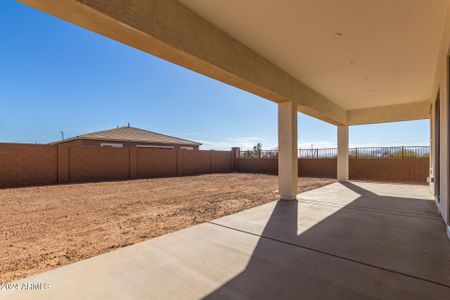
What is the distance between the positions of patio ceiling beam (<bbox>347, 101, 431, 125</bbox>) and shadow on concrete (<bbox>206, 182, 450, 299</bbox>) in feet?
21.1

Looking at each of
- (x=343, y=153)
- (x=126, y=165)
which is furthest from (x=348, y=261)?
(x=126, y=165)

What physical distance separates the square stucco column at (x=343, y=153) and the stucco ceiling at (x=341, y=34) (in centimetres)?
424

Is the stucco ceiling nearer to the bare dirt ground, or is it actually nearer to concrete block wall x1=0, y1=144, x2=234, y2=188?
the bare dirt ground

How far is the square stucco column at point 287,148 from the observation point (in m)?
6.13

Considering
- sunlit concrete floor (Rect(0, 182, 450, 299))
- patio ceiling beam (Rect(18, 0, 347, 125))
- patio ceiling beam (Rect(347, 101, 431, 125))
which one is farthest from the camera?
patio ceiling beam (Rect(347, 101, 431, 125))

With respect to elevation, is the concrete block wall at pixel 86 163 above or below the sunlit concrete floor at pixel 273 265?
above

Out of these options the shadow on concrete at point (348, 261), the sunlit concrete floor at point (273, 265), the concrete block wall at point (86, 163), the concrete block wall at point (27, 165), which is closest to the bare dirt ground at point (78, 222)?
the sunlit concrete floor at point (273, 265)

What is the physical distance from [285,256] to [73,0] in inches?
139

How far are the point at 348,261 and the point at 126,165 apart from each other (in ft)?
41.1

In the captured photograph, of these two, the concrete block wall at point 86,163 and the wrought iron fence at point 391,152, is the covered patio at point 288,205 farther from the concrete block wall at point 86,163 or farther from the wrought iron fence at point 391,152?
the concrete block wall at point 86,163

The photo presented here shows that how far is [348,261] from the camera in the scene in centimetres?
250

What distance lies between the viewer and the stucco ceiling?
3189 mm

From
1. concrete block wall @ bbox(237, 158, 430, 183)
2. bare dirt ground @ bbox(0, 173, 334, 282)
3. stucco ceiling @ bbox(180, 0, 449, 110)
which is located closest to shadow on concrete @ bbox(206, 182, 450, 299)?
bare dirt ground @ bbox(0, 173, 334, 282)

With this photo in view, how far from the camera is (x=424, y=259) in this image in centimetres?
254
